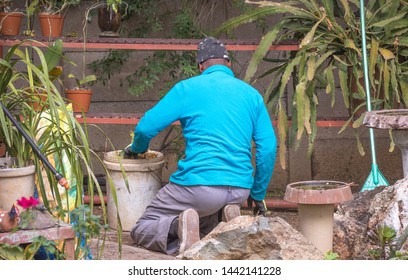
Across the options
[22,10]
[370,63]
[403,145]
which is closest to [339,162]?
[370,63]

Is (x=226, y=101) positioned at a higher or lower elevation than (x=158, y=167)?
higher

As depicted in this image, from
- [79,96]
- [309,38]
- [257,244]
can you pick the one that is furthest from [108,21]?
[257,244]

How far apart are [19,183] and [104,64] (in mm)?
3428

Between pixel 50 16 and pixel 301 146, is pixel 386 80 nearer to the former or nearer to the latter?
pixel 301 146

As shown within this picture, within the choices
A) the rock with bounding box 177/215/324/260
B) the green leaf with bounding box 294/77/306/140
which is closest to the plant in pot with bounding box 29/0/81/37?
the green leaf with bounding box 294/77/306/140

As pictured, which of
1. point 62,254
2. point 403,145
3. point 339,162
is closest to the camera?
point 62,254

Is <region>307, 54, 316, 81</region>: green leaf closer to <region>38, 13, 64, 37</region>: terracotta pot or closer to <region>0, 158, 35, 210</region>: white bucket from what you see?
<region>38, 13, 64, 37</region>: terracotta pot

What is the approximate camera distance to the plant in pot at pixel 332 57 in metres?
6.62

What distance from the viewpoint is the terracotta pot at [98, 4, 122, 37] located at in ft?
23.6

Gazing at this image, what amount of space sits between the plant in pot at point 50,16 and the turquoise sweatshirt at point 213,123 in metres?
1.52

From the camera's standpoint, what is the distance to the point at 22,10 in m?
7.36

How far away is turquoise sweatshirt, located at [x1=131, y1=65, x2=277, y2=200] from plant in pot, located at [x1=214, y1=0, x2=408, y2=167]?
0.72 meters

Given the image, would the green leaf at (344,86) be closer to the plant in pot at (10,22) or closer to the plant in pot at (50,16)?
the plant in pot at (50,16)

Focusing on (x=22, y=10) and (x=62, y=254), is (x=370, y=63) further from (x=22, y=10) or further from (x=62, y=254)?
(x=62, y=254)
